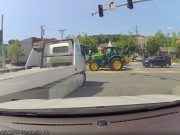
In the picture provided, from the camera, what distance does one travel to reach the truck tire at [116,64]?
34.3m

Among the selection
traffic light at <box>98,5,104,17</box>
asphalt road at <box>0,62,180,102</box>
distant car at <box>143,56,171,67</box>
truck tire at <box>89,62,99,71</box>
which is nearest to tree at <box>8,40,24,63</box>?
distant car at <box>143,56,171,67</box>

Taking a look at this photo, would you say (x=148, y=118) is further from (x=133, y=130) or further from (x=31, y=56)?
(x=31, y=56)

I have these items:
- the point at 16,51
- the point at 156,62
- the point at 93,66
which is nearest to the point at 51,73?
the point at 93,66

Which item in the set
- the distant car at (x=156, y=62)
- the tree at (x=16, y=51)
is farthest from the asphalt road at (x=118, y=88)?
the tree at (x=16, y=51)

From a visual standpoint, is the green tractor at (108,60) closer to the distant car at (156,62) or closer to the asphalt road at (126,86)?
the distant car at (156,62)

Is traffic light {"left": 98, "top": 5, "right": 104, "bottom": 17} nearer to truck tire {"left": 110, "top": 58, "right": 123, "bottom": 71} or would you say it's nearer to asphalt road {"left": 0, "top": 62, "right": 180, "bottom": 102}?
truck tire {"left": 110, "top": 58, "right": 123, "bottom": 71}

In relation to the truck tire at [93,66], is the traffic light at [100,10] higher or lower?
higher

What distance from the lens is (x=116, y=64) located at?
113ft

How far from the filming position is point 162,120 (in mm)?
3258

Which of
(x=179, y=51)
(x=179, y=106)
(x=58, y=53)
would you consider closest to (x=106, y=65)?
(x=58, y=53)

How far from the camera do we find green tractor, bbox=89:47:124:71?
113 ft

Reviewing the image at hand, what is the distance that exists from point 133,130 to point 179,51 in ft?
349

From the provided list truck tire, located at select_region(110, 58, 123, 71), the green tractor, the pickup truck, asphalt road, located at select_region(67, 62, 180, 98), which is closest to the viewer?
the pickup truck

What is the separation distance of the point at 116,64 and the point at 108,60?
1.07 metres
